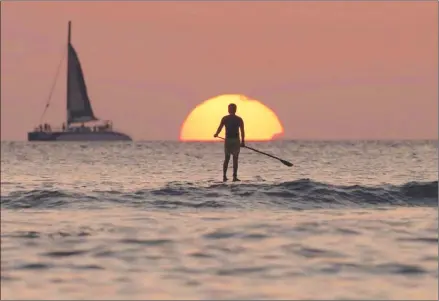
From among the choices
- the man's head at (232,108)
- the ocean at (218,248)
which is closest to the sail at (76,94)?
the man's head at (232,108)

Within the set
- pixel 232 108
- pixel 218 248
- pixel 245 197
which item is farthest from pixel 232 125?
pixel 218 248

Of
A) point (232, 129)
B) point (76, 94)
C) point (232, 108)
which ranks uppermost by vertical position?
point (76, 94)

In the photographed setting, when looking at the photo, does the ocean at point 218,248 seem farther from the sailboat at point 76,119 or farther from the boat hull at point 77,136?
the boat hull at point 77,136

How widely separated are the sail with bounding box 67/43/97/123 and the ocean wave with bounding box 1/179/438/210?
297ft

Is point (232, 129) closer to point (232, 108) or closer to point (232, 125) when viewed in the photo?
point (232, 125)

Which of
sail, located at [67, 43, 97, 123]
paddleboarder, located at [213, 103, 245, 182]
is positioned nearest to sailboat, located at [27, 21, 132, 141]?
sail, located at [67, 43, 97, 123]

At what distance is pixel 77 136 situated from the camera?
5719 inches

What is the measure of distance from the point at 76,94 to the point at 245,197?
97.7 m

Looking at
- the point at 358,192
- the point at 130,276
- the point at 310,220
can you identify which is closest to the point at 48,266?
the point at 130,276

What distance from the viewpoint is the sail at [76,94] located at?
112 metres

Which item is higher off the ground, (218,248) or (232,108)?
(232,108)

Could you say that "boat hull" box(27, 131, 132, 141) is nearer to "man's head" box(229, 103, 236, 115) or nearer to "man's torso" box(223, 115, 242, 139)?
"man's torso" box(223, 115, 242, 139)

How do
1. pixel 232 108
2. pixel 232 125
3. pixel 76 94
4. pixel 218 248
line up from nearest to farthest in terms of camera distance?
pixel 218 248
pixel 232 108
pixel 232 125
pixel 76 94

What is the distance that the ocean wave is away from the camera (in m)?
19.4
